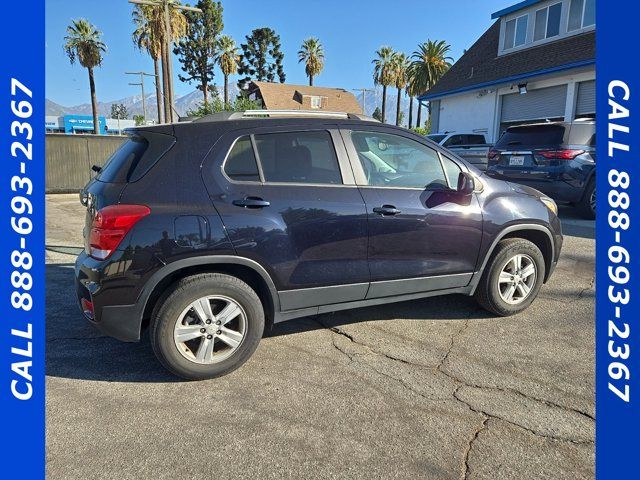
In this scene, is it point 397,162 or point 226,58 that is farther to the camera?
point 226,58

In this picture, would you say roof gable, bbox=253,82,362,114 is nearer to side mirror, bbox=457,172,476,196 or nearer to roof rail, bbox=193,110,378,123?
roof rail, bbox=193,110,378,123

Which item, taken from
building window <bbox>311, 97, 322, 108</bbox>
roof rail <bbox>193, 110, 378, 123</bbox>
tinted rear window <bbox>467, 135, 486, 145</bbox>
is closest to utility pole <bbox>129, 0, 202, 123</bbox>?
tinted rear window <bbox>467, 135, 486, 145</bbox>

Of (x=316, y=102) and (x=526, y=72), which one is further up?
(x=316, y=102)

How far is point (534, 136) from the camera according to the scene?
9164mm

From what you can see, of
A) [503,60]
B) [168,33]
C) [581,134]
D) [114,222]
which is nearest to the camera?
[114,222]

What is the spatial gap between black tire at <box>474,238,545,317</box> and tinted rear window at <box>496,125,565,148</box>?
5.49 meters

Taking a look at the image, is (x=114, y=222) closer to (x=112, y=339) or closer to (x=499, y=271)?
(x=112, y=339)

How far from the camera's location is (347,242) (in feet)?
11.3

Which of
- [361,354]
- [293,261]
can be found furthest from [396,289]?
[293,261]

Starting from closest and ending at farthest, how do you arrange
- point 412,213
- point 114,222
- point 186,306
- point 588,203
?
point 114,222 < point 186,306 < point 412,213 < point 588,203

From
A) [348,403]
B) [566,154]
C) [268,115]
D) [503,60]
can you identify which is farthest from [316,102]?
[348,403]

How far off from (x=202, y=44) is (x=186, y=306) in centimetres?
4779

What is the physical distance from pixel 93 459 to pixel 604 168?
3.12 metres
